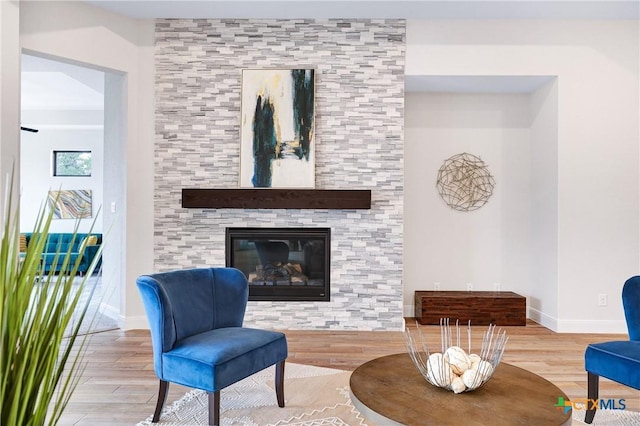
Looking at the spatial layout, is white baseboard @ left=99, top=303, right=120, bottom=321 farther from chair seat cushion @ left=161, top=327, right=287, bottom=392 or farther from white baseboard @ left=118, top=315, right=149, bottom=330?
chair seat cushion @ left=161, top=327, right=287, bottom=392

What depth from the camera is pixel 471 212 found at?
→ 483 cm

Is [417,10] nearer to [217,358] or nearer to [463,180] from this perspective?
[463,180]

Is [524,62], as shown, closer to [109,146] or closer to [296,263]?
[296,263]

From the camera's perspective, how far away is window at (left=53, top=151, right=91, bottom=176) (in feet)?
26.4

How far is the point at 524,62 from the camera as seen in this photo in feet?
14.1

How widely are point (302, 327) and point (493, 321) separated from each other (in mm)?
1912

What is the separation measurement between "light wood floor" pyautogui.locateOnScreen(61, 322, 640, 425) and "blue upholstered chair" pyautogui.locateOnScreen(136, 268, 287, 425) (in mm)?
444

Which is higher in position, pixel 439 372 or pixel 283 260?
pixel 283 260

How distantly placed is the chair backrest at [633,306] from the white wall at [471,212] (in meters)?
2.32

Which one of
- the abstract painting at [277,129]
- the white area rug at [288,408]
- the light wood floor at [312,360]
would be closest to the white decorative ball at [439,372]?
the light wood floor at [312,360]

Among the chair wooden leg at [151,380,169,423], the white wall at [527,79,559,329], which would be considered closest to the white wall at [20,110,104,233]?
the chair wooden leg at [151,380,169,423]

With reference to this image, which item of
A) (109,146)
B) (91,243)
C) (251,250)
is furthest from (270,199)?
(91,243)

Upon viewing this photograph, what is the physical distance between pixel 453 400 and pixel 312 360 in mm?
1851

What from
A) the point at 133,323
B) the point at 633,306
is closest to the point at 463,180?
the point at 633,306
